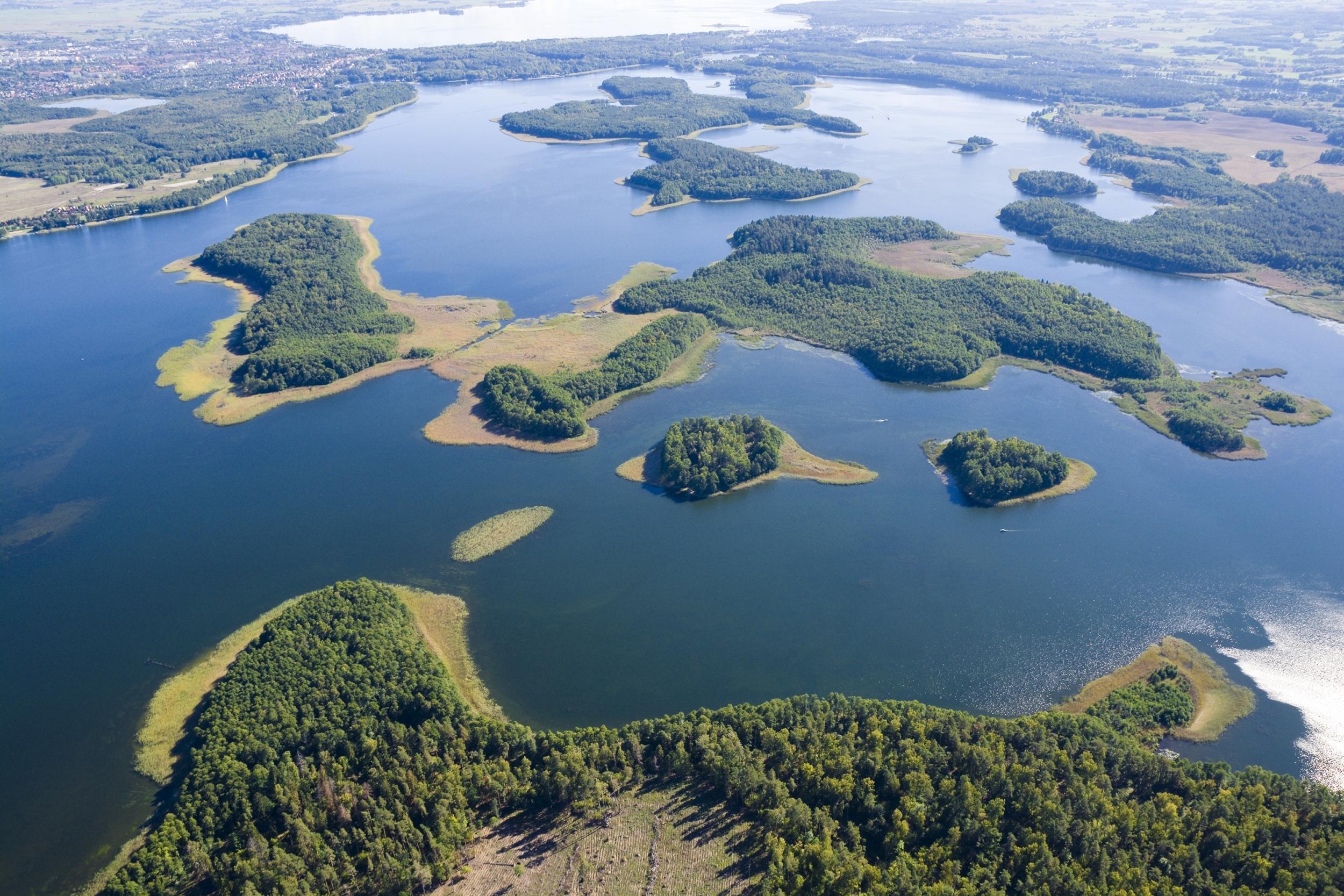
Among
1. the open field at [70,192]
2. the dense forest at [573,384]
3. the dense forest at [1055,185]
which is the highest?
the open field at [70,192]

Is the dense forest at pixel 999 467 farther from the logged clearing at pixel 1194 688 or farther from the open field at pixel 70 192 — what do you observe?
the open field at pixel 70 192

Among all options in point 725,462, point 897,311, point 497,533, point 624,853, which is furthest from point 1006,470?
point 624,853

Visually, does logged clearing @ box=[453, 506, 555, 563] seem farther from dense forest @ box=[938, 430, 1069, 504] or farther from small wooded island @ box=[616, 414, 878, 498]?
dense forest @ box=[938, 430, 1069, 504]

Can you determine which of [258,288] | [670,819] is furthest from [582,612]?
[258,288]

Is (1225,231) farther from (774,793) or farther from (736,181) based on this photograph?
(774,793)

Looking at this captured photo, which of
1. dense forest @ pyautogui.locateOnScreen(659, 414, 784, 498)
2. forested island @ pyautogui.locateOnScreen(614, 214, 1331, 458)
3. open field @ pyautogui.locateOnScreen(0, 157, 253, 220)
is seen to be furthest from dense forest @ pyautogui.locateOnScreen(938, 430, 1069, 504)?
open field @ pyautogui.locateOnScreen(0, 157, 253, 220)

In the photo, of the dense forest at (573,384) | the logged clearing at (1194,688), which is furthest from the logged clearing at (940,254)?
the logged clearing at (1194,688)
